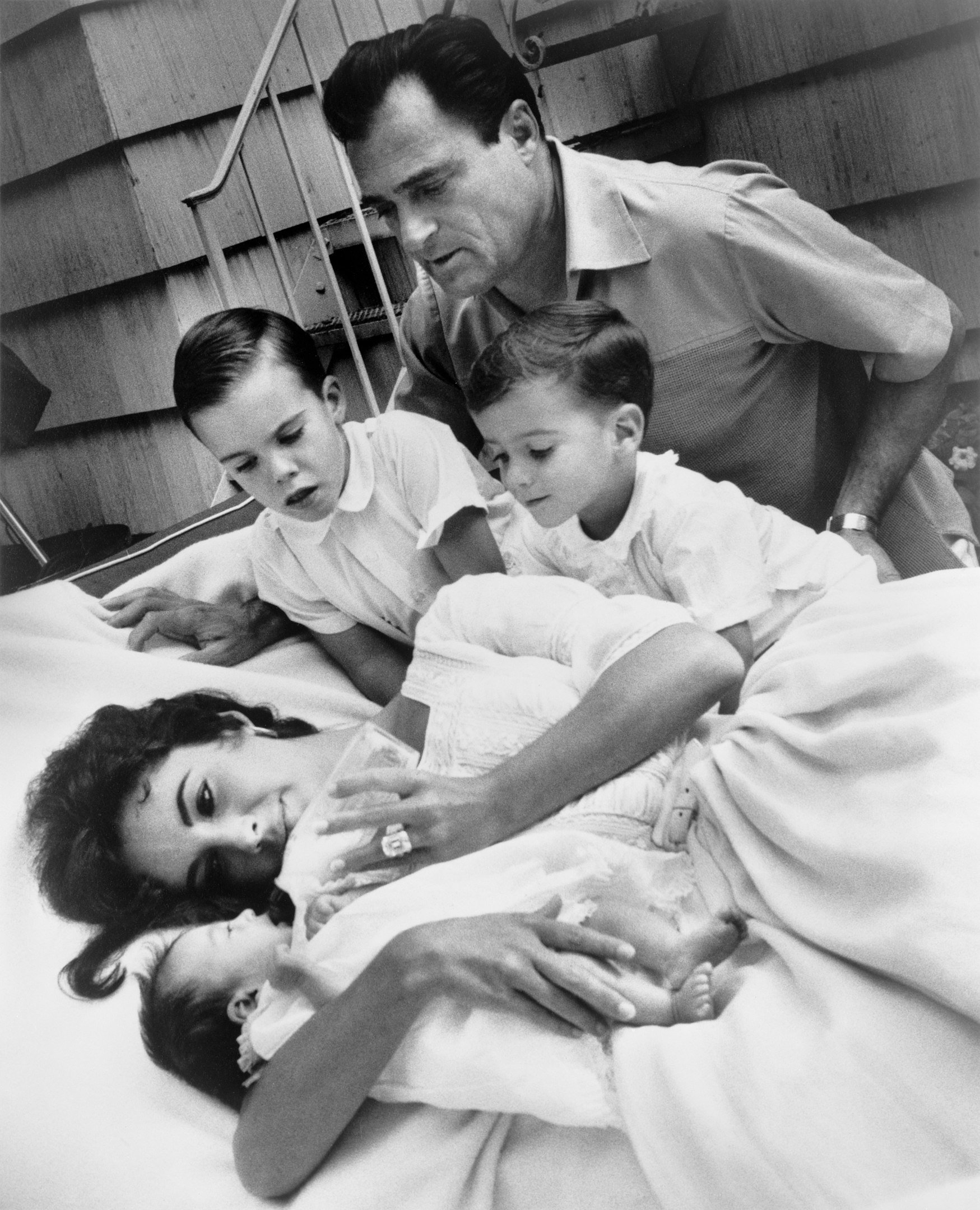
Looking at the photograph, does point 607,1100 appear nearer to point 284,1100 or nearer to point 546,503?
point 284,1100

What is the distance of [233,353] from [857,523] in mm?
363

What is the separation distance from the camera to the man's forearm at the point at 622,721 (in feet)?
1.86

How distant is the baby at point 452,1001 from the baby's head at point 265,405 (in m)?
0.24

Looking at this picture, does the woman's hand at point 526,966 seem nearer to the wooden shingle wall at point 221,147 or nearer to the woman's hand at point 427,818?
the woman's hand at point 427,818

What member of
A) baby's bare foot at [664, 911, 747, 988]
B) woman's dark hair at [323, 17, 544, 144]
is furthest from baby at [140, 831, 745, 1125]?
woman's dark hair at [323, 17, 544, 144]

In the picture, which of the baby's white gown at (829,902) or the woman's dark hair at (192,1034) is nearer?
the baby's white gown at (829,902)

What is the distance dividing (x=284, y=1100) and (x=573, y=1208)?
142mm

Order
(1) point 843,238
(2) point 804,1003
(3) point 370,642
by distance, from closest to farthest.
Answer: (2) point 804,1003 → (1) point 843,238 → (3) point 370,642

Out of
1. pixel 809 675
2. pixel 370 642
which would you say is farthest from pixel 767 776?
pixel 370 642

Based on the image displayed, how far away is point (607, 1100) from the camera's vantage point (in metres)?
0.48

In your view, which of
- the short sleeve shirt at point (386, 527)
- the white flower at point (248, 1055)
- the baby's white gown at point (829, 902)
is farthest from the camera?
the short sleeve shirt at point (386, 527)

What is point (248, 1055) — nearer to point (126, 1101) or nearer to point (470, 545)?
point (126, 1101)

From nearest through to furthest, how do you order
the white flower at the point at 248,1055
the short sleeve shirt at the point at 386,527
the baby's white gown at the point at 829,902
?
the baby's white gown at the point at 829,902
the white flower at the point at 248,1055
the short sleeve shirt at the point at 386,527

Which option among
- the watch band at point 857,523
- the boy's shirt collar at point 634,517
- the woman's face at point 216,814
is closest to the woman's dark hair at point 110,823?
the woman's face at point 216,814
